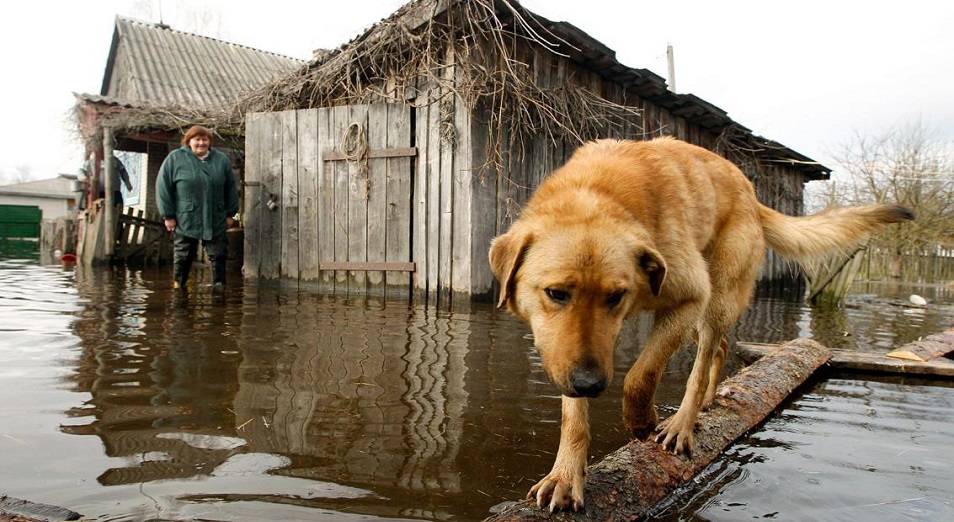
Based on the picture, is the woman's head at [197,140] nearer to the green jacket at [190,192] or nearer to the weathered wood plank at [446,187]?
the green jacket at [190,192]

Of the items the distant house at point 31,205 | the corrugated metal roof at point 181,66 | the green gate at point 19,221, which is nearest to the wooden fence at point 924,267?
the corrugated metal roof at point 181,66

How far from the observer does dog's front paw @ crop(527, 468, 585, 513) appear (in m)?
2.21

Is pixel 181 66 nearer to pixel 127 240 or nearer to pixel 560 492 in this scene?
pixel 127 240

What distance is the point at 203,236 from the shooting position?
9195 mm

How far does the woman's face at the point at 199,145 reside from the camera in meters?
9.13

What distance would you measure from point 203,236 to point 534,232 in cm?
748

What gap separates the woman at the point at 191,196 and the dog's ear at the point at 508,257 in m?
7.26

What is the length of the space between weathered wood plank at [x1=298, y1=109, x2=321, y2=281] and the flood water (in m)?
3.66

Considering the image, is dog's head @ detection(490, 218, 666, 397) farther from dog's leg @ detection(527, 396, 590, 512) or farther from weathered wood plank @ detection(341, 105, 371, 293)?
weathered wood plank @ detection(341, 105, 371, 293)

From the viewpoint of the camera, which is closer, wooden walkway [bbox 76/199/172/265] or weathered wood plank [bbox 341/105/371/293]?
weathered wood plank [bbox 341/105/371/293]

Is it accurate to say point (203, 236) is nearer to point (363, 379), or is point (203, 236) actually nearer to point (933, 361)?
point (363, 379)

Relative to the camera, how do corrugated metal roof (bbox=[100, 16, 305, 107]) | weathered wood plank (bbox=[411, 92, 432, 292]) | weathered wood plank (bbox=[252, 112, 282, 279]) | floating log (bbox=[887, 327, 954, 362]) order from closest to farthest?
floating log (bbox=[887, 327, 954, 362]), weathered wood plank (bbox=[411, 92, 432, 292]), weathered wood plank (bbox=[252, 112, 282, 279]), corrugated metal roof (bbox=[100, 16, 305, 107])

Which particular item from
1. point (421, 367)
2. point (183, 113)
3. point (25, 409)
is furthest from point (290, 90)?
point (25, 409)

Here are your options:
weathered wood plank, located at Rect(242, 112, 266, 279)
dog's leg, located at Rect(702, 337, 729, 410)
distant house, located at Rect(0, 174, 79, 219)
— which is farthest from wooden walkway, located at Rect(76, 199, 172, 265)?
distant house, located at Rect(0, 174, 79, 219)
